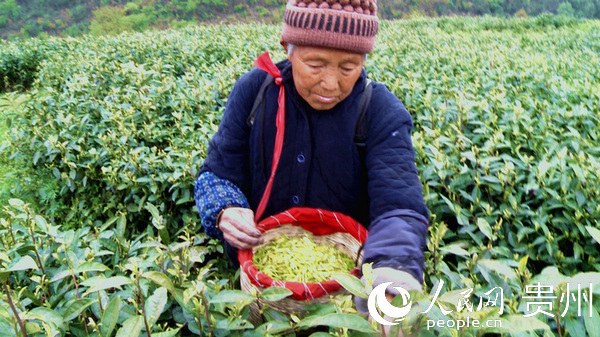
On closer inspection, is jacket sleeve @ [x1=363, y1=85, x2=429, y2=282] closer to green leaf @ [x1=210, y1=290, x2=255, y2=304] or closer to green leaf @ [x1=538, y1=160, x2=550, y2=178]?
green leaf @ [x1=210, y1=290, x2=255, y2=304]

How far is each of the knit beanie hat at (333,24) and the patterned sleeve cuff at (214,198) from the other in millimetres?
659

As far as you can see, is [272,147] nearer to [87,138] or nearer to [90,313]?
[90,313]

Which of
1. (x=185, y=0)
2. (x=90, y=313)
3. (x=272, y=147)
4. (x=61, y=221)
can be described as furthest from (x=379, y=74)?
(x=185, y=0)

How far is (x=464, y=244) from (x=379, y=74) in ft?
8.55

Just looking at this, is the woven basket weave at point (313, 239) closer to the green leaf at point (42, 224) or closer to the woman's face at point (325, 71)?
the woman's face at point (325, 71)

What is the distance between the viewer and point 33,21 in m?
27.6

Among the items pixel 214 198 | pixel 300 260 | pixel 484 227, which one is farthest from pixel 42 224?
pixel 484 227

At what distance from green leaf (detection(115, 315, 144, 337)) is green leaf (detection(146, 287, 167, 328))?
0.17ft

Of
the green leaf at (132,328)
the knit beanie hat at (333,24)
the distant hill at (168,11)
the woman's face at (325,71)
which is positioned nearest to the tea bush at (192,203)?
the green leaf at (132,328)

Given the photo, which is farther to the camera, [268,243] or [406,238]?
[268,243]

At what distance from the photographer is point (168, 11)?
82.9 ft

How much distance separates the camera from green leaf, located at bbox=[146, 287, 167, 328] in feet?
3.89

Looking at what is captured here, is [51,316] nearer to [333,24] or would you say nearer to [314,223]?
[314,223]

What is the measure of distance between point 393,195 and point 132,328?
919 millimetres
